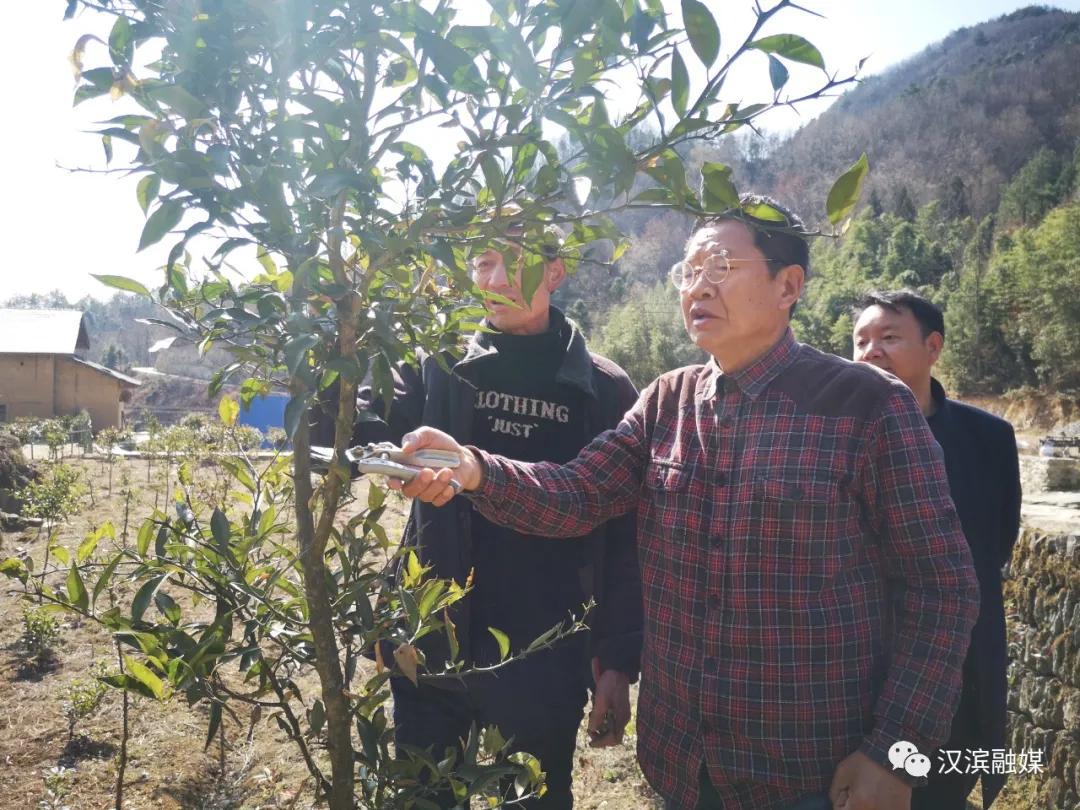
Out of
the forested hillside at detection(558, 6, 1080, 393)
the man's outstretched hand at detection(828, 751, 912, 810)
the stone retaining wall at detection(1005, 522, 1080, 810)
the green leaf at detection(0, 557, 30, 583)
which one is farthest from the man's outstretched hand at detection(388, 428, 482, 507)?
the forested hillside at detection(558, 6, 1080, 393)

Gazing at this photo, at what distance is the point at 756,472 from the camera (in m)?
1.53

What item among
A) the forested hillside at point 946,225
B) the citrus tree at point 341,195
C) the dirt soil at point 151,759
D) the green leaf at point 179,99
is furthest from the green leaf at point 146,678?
the forested hillside at point 946,225

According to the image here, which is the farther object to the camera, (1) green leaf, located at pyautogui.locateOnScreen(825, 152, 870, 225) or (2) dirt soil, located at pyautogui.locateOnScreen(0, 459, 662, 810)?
(2) dirt soil, located at pyautogui.locateOnScreen(0, 459, 662, 810)

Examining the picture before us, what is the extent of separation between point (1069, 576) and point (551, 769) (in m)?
2.55

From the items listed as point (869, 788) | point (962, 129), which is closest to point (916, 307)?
point (869, 788)

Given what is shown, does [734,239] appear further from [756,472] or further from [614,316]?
[614,316]

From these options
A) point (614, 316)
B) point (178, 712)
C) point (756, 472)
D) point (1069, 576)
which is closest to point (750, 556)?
point (756, 472)

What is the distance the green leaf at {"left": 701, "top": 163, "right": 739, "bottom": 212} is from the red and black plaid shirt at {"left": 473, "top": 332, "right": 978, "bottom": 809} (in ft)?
2.15

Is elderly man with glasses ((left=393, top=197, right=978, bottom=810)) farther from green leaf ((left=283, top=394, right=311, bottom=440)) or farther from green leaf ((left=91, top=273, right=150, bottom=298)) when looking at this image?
green leaf ((left=91, top=273, right=150, bottom=298))

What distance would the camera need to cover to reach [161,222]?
35.8 inches

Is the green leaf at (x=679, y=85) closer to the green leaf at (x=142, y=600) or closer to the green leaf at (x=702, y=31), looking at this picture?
the green leaf at (x=702, y=31)

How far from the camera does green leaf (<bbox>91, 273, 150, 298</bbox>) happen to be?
104 cm

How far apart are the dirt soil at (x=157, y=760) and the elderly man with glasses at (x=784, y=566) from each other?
1778mm

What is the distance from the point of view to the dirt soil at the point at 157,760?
10.1ft
